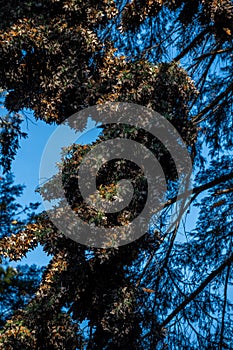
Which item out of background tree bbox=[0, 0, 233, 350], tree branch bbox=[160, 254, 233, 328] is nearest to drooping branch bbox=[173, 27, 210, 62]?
background tree bbox=[0, 0, 233, 350]

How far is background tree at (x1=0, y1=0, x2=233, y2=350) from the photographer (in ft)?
19.6

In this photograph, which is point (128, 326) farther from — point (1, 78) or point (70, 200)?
point (1, 78)

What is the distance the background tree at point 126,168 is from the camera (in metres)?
5.99

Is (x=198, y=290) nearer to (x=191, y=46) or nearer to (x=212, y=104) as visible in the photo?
(x=212, y=104)

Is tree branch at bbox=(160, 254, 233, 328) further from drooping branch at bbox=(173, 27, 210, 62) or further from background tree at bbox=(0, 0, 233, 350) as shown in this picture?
drooping branch at bbox=(173, 27, 210, 62)

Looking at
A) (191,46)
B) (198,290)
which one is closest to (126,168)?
(198,290)

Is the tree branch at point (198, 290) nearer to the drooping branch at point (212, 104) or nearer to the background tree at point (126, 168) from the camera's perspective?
the background tree at point (126, 168)

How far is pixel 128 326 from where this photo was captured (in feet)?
19.1

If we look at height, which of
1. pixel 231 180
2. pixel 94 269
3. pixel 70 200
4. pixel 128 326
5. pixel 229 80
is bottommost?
pixel 128 326

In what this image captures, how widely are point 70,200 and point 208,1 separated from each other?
3.05m

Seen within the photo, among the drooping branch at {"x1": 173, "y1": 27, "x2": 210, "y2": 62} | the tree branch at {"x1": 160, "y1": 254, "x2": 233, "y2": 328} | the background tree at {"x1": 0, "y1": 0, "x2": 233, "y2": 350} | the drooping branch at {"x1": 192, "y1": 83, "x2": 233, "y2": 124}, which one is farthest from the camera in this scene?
the drooping branch at {"x1": 173, "y1": 27, "x2": 210, "y2": 62}

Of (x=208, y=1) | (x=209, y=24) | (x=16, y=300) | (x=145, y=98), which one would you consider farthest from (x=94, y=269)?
(x=209, y=24)

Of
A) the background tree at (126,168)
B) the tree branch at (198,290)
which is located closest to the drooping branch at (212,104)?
the background tree at (126,168)

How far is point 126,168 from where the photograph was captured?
6.04 metres
